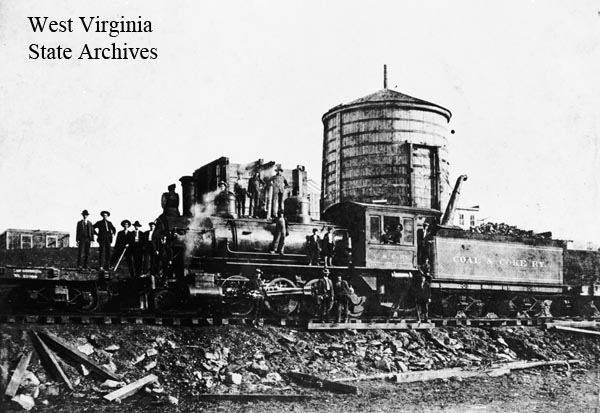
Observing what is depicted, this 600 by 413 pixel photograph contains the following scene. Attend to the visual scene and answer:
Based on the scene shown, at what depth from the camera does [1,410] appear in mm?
9945

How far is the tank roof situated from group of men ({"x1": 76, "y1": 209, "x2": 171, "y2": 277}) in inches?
495

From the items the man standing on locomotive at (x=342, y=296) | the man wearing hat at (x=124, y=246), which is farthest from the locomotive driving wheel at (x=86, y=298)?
the man standing on locomotive at (x=342, y=296)

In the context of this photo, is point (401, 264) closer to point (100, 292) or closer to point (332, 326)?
point (332, 326)

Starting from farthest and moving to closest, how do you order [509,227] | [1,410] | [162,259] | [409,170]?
[409,170] < [509,227] < [162,259] < [1,410]

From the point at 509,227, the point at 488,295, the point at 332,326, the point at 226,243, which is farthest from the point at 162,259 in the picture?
the point at 509,227

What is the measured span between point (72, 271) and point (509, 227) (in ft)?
43.4

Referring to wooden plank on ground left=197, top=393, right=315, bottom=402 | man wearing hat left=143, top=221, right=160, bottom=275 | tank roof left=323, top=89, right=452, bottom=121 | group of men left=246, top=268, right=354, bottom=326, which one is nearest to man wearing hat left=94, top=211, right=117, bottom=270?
→ man wearing hat left=143, top=221, right=160, bottom=275

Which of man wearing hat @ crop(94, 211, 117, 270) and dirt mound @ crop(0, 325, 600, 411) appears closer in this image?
dirt mound @ crop(0, 325, 600, 411)

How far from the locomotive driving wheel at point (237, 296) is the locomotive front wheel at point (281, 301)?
51 centimetres

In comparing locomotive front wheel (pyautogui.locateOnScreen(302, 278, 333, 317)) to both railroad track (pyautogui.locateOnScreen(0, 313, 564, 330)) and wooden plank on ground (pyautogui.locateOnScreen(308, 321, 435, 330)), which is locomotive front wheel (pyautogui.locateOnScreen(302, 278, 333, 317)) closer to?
railroad track (pyautogui.locateOnScreen(0, 313, 564, 330))

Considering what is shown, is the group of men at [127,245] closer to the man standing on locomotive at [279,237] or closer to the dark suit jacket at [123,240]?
the dark suit jacket at [123,240]

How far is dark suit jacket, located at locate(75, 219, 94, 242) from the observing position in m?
15.4

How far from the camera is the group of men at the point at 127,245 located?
50.8 feet

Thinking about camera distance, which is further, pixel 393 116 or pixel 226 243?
pixel 393 116
